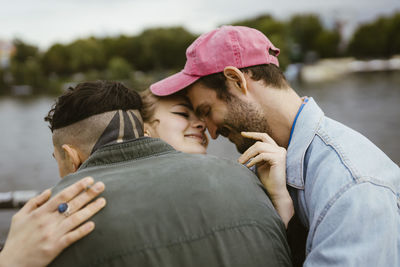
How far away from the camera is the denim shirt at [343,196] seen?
163 cm

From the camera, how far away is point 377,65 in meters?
81.2

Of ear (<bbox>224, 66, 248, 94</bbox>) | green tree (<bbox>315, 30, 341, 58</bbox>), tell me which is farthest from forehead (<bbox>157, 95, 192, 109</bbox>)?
green tree (<bbox>315, 30, 341, 58</bbox>)

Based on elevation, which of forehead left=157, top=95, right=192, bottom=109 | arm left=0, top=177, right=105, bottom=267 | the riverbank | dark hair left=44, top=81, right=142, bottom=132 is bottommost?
the riverbank

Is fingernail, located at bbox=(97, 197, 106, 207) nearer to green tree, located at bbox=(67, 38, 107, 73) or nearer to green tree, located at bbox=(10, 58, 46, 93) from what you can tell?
green tree, located at bbox=(10, 58, 46, 93)

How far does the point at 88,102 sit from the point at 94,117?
9 centimetres

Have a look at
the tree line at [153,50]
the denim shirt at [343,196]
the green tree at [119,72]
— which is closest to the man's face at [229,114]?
the denim shirt at [343,196]

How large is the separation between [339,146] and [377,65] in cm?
8760

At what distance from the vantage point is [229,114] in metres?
2.51

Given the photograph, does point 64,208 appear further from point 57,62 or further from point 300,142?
point 57,62

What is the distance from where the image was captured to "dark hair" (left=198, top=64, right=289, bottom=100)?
2.48 m

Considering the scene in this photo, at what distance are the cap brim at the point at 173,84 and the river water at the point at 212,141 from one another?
623cm

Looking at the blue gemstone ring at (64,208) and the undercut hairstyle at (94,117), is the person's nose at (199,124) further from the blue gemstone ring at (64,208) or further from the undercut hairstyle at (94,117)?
the blue gemstone ring at (64,208)

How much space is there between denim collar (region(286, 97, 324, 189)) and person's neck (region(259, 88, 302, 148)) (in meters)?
0.13

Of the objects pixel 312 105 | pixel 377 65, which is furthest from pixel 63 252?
pixel 377 65
